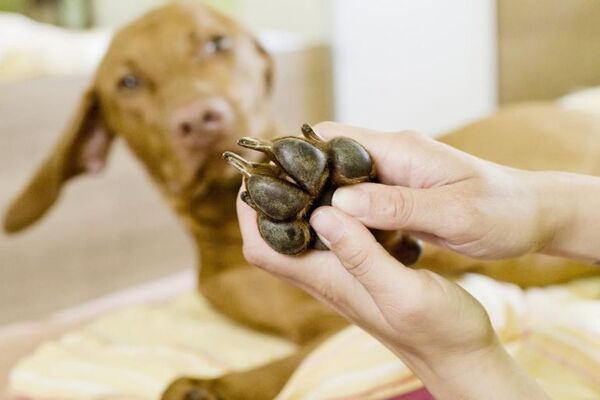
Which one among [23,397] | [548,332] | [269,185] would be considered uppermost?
[269,185]

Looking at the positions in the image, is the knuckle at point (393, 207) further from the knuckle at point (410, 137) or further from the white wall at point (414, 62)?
the white wall at point (414, 62)

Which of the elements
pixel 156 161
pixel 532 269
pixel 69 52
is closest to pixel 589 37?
pixel 532 269

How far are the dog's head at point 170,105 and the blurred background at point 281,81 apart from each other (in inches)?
21.2

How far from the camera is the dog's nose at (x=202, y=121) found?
160 centimetres

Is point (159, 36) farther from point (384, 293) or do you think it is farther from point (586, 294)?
point (384, 293)

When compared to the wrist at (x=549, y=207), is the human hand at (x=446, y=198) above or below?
above

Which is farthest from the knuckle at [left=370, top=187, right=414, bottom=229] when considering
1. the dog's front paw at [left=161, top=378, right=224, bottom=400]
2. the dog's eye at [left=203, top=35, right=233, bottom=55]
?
the dog's eye at [left=203, top=35, right=233, bottom=55]

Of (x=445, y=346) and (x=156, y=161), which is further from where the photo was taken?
(x=156, y=161)

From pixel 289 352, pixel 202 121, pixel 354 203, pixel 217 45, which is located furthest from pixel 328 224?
pixel 217 45

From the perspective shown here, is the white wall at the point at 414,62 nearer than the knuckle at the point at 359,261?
No

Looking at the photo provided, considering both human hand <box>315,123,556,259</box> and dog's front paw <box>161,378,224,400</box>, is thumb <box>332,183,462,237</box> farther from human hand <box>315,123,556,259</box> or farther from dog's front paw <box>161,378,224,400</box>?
dog's front paw <box>161,378,224,400</box>

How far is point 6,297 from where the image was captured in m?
2.43

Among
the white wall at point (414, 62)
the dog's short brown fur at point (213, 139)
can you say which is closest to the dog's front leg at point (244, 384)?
the dog's short brown fur at point (213, 139)

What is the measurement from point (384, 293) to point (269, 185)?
135 millimetres
